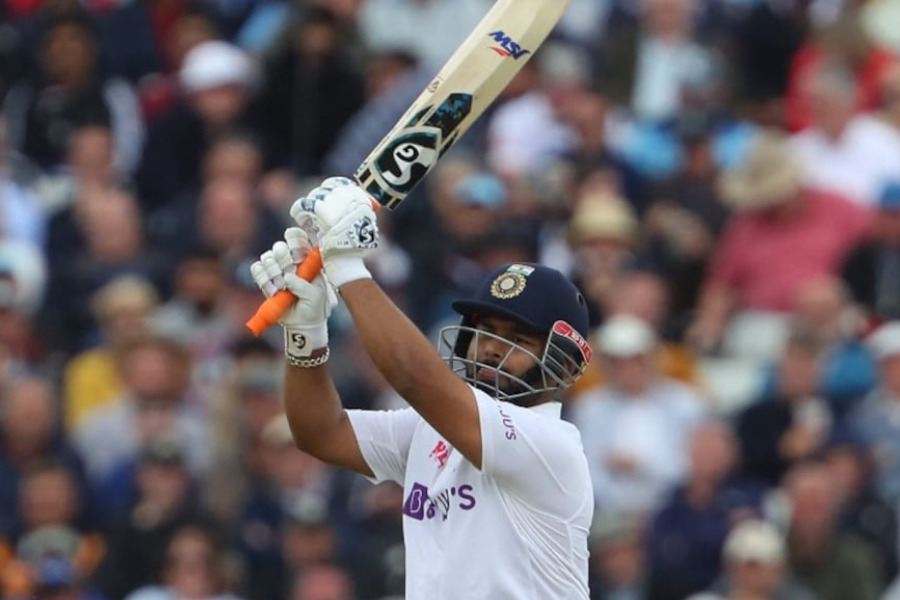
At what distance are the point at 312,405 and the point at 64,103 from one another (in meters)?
7.54

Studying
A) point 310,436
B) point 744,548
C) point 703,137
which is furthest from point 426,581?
point 703,137

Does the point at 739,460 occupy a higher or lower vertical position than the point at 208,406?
higher

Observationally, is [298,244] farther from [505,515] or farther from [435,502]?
[505,515]

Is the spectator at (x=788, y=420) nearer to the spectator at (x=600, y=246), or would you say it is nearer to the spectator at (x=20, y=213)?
the spectator at (x=600, y=246)

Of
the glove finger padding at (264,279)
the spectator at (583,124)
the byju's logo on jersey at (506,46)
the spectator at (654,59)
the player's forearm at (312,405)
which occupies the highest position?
the spectator at (654,59)

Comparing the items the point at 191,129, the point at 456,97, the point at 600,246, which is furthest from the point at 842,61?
the point at 456,97

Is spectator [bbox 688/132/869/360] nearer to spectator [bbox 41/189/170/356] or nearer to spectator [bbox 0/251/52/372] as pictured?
spectator [bbox 41/189/170/356]

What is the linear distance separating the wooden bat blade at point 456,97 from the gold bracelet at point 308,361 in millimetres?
509

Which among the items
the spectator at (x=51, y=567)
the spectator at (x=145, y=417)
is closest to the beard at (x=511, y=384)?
the spectator at (x=51, y=567)

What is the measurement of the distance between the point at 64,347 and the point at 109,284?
1.37 ft

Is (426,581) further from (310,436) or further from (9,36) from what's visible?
(9,36)

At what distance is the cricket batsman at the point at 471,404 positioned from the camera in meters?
6.71

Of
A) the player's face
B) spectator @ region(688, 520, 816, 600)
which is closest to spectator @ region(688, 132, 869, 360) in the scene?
spectator @ region(688, 520, 816, 600)

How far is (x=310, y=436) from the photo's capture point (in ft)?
24.2
